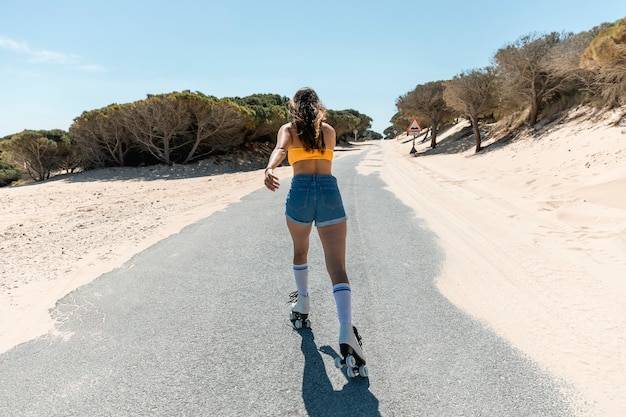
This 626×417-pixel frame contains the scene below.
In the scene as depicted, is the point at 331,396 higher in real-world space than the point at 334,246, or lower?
lower

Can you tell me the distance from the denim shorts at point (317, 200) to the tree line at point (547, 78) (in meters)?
13.5

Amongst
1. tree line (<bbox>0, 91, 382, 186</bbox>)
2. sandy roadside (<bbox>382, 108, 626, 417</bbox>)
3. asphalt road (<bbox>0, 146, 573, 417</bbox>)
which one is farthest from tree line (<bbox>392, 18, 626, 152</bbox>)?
asphalt road (<bbox>0, 146, 573, 417</bbox>)

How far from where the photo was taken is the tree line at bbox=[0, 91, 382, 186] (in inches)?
970

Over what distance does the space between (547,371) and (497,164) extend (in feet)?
51.5

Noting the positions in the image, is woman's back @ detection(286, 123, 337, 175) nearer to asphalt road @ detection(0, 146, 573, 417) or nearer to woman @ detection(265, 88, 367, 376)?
woman @ detection(265, 88, 367, 376)

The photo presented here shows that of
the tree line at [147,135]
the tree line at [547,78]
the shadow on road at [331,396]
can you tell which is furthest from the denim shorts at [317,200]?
Result: the tree line at [147,135]

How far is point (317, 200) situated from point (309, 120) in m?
0.61

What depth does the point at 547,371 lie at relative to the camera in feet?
7.93

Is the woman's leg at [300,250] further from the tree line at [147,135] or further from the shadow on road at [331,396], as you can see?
the tree line at [147,135]

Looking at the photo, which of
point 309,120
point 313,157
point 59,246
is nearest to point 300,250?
point 313,157

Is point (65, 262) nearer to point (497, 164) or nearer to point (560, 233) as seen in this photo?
point (560, 233)

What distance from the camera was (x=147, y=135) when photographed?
85.7 ft

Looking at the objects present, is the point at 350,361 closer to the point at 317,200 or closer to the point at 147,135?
the point at 317,200

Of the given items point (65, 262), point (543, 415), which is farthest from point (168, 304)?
point (543, 415)
